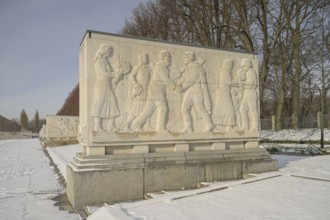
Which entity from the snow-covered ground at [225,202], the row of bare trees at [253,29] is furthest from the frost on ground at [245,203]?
the row of bare trees at [253,29]

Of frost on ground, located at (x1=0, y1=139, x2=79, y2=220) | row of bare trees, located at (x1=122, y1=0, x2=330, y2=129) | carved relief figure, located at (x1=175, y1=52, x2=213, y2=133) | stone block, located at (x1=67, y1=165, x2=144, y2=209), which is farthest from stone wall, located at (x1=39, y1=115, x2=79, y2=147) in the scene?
stone block, located at (x1=67, y1=165, x2=144, y2=209)

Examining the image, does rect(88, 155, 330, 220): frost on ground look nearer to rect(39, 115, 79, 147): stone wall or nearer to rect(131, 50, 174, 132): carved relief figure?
rect(131, 50, 174, 132): carved relief figure

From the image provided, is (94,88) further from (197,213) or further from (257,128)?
(257,128)

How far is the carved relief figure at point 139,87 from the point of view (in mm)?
8266

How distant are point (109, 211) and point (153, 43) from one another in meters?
4.64

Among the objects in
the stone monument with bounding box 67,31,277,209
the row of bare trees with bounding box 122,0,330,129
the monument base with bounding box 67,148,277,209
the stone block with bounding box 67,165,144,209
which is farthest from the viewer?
the row of bare trees with bounding box 122,0,330,129

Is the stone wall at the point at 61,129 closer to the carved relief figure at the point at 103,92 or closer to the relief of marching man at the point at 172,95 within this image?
the relief of marching man at the point at 172,95

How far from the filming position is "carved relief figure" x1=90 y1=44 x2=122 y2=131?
787 centimetres

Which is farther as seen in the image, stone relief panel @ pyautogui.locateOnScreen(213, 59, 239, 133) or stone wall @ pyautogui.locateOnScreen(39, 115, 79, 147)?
stone wall @ pyautogui.locateOnScreen(39, 115, 79, 147)

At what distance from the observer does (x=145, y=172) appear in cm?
804

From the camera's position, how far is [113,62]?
811cm

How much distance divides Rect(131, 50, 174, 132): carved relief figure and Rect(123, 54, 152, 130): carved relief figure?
0.39ft

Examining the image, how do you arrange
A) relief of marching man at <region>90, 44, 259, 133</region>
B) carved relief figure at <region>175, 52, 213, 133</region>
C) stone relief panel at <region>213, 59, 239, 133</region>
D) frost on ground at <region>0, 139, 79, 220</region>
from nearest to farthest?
frost on ground at <region>0, 139, 79, 220</region> → relief of marching man at <region>90, 44, 259, 133</region> → carved relief figure at <region>175, 52, 213, 133</region> → stone relief panel at <region>213, 59, 239, 133</region>

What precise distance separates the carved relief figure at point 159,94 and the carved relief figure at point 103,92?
29.7 inches
